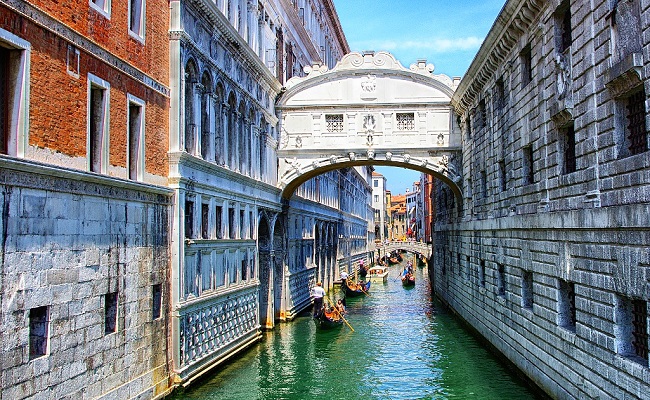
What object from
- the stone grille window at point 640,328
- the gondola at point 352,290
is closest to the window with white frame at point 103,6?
the stone grille window at point 640,328

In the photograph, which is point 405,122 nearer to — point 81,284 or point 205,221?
point 205,221

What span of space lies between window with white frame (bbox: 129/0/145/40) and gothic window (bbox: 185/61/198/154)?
195 centimetres

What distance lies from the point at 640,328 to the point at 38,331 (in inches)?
301

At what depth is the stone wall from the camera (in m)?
7.84

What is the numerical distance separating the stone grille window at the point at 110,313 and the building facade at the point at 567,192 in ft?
23.6

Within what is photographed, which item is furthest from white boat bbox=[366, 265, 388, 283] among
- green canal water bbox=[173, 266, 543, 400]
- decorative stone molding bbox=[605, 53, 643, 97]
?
decorative stone molding bbox=[605, 53, 643, 97]

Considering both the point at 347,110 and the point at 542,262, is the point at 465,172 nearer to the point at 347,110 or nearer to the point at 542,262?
the point at 347,110

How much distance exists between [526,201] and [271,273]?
10143 mm

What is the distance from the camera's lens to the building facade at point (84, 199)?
7.93 m

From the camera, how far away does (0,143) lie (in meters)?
7.82

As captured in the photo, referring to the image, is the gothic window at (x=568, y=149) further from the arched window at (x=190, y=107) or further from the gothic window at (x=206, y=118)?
the gothic window at (x=206, y=118)

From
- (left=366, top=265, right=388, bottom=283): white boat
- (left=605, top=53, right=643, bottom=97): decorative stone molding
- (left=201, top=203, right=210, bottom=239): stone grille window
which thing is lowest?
(left=366, top=265, right=388, bottom=283): white boat

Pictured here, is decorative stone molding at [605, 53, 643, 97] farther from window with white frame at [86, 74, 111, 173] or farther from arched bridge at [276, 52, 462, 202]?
arched bridge at [276, 52, 462, 202]

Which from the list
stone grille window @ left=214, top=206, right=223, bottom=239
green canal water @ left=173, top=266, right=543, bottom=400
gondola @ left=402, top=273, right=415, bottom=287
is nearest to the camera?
green canal water @ left=173, top=266, right=543, bottom=400
